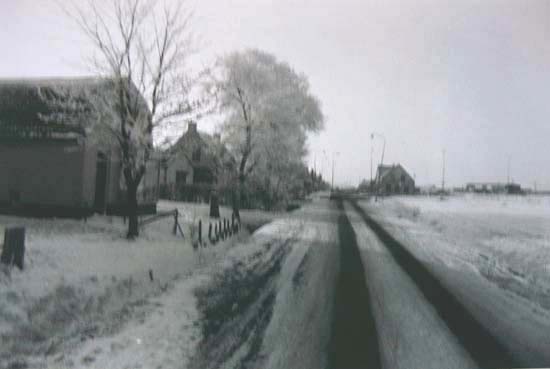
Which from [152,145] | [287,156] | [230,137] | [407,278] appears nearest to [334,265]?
[407,278]

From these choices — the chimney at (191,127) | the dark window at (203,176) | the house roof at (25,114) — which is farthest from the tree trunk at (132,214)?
the dark window at (203,176)

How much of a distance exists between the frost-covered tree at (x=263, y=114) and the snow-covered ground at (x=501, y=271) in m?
7.31

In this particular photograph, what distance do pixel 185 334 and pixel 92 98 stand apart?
810cm

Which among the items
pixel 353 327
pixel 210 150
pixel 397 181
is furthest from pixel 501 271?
pixel 397 181

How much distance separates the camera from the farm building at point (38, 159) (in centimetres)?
1393

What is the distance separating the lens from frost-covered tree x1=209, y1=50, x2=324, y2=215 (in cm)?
1842

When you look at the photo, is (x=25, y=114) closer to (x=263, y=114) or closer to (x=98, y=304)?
(x=263, y=114)

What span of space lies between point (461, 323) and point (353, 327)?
171 centimetres

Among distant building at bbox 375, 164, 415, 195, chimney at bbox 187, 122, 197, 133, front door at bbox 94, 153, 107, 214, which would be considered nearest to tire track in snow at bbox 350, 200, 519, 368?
chimney at bbox 187, 122, 197, 133

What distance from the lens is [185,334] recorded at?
5.27m

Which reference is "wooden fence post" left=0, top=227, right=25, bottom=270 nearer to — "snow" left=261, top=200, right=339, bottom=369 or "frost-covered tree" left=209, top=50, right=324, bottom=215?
"snow" left=261, top=200, right=339, bottom=369

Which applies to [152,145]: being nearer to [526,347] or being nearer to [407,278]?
[407,278]

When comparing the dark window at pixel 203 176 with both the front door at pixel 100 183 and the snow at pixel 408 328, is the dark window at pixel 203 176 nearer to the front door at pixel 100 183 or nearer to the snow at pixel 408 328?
the front door at pixel 100 183

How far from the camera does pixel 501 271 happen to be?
965 cm
